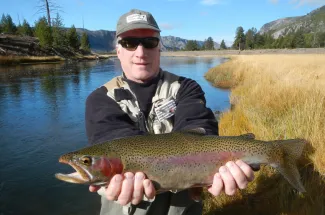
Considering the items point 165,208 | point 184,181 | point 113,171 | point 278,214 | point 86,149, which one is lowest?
point 278,214

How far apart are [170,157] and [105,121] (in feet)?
2.28

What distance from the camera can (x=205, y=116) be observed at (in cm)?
270

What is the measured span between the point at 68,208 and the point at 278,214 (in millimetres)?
3476

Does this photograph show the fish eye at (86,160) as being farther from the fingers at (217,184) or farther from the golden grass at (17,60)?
the golden grass at (17,60)

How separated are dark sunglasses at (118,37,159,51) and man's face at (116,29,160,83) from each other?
30 millimetres

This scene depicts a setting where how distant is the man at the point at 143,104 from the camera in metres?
2.51

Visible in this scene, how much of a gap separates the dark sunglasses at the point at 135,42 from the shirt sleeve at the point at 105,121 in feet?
1.69

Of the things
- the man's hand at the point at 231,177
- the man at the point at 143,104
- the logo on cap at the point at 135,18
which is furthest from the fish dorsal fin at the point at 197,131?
the logo on cap at the point at 135,18

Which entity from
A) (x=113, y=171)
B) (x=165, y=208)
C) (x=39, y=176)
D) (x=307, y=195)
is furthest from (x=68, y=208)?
(x=307, y=195)

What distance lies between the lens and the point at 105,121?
249 cm

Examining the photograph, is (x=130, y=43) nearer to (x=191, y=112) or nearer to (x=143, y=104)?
(x=143, y=104)

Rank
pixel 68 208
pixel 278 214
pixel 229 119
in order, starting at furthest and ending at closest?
pixel 229 119
pixel 68 208
pixel 278 214

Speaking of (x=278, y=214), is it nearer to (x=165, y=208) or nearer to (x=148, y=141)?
(x=165, y=208)

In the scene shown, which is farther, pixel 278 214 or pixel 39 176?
pixel 39 176
